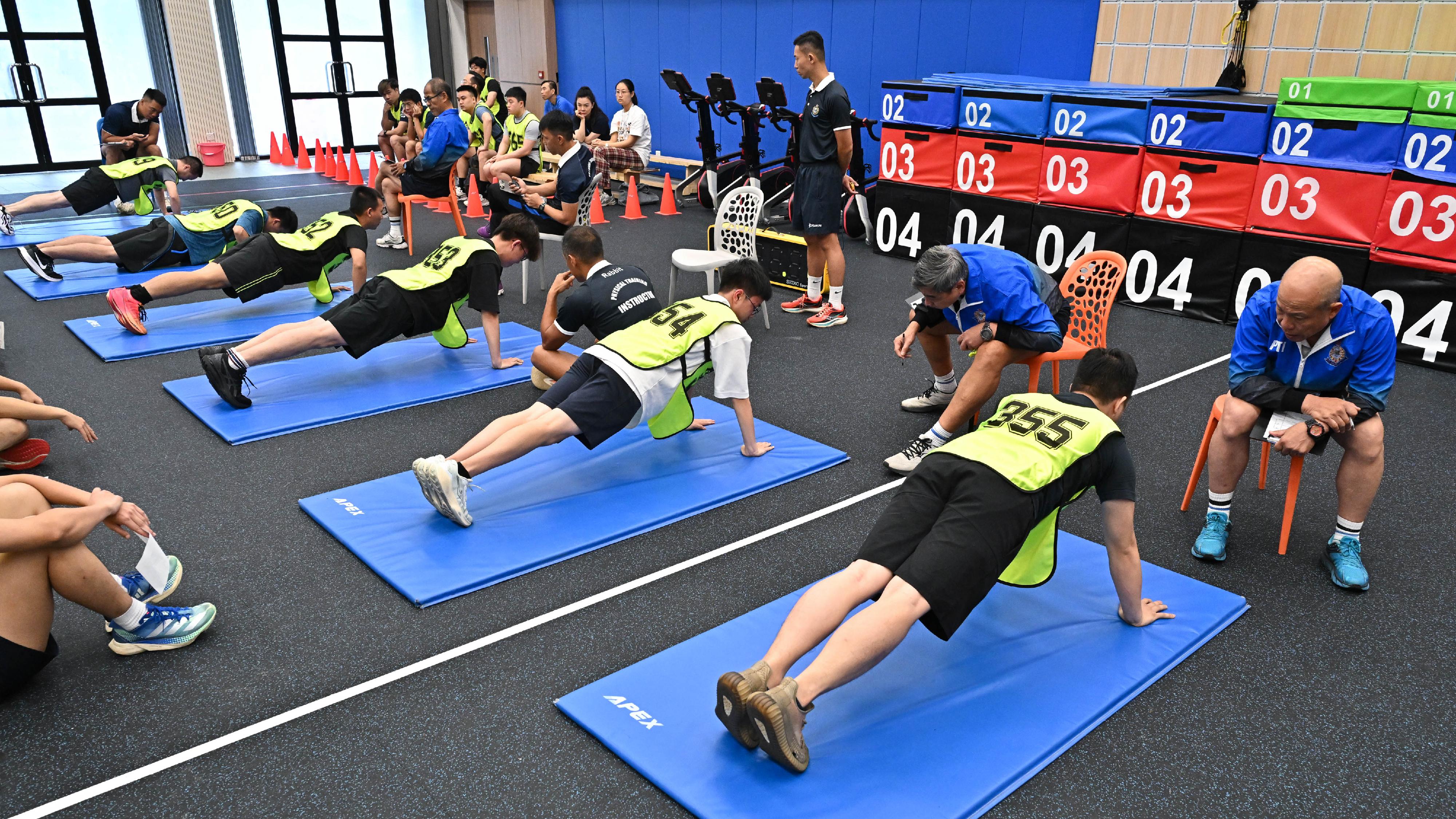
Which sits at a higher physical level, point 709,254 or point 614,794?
point 709,254

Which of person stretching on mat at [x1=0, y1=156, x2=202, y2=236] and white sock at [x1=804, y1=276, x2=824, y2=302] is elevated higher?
person stretching on mat at [x1=0, y1=156, x2=202, y2=236]

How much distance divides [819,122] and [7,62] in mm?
10292

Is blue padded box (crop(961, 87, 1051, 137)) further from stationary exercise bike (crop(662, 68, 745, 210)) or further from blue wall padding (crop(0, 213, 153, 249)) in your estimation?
blue wall padding (crop(0, 213, 153, 249))

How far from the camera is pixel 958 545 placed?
2.17m

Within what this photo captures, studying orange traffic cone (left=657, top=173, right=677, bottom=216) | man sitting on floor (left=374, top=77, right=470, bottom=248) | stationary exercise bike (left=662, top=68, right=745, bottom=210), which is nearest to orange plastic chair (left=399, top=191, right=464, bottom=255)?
man sitting on floor (left=374, top=77, right=470, bottom=248)

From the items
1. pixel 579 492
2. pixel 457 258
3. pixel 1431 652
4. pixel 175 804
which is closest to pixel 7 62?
pixel 457 258

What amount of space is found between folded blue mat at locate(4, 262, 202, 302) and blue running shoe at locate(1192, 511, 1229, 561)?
589 centimetres

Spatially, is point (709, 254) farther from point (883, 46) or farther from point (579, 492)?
point (883, 46)

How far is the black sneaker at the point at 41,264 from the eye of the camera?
6219 mm

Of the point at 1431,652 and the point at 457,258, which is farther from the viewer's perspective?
the point at 457,258

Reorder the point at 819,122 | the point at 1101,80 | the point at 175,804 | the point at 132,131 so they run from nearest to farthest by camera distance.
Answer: the point at 175,804, the point at 819,122, the point at 1101,80, the point at 132,131

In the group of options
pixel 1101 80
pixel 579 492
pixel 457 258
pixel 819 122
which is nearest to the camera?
pixel 579 492

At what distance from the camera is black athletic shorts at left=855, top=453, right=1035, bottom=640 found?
2.13m

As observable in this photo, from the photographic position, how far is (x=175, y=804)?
6.76 ft
